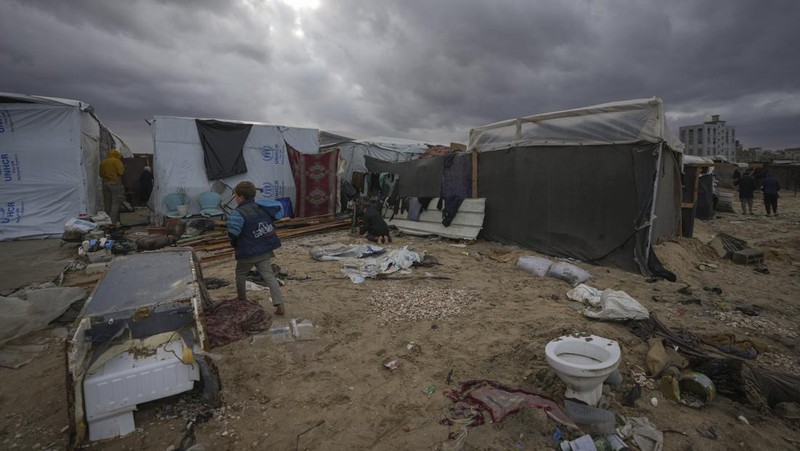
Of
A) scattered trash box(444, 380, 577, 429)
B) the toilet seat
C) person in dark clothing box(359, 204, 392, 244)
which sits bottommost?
scattered trash box(444, 380, 577, 429)

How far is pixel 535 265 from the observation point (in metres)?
6.22

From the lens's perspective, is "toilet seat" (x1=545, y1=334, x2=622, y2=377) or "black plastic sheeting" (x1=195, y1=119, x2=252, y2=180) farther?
"black plastic sheeting" (x1=195, y1=119, x2=252, y2=180)

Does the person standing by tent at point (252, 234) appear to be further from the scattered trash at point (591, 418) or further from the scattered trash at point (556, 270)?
the scattered trash at point (556, 270)

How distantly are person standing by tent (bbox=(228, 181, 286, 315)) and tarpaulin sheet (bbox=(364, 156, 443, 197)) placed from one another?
5819 millimetres

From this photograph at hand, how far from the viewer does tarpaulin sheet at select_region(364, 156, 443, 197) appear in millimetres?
9508

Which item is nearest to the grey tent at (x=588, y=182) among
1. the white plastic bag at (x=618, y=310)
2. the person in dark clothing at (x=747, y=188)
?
the white plastic bag at (x=618, y=310)

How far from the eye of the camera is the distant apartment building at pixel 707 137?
19969mm

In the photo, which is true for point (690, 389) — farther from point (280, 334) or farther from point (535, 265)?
point (280, 334)

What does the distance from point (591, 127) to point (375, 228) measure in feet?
16.5

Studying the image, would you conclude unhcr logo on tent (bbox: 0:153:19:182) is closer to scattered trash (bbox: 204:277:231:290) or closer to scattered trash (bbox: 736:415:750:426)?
scattered trash (bbox: 204:277:231:290)

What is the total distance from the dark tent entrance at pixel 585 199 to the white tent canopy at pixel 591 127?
0.15m

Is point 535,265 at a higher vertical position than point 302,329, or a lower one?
higher

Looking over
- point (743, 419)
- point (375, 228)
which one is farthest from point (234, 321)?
point (375, 228)

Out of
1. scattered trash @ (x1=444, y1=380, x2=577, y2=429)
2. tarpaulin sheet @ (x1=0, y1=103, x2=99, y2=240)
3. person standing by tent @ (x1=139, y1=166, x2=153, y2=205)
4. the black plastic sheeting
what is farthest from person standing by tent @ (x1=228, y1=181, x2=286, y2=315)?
person standing by tent @ (x1=139, y1=166, x2=153, y2=205)
